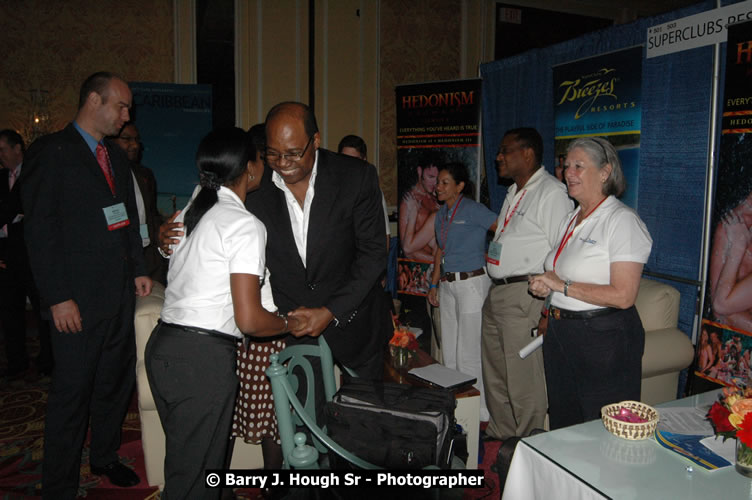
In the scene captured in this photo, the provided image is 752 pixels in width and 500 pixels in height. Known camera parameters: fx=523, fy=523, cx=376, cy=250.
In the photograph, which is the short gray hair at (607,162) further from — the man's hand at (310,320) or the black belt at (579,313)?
the man's hand at (310,320)

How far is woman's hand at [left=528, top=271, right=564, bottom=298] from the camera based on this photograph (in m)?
2.11

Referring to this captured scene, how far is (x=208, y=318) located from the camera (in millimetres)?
1619

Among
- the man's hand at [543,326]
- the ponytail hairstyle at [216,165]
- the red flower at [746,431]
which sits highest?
the ponytail hairstyle at [216,165]

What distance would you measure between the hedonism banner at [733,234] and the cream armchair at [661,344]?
16 cm

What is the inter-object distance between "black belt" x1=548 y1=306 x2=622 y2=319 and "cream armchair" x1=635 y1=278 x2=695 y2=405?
2.87 feet

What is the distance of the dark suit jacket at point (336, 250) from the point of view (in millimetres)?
1910

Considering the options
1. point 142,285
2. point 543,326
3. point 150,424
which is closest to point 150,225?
point 142,285

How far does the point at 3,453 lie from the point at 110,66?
4.07 meters

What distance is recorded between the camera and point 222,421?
1.69 meters

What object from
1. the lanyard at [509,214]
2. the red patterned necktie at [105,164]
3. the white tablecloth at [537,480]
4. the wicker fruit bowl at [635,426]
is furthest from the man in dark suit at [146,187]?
the wicker fruit bowl at [635,426]

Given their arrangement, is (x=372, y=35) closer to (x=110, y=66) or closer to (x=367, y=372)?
(x=110, y=66)

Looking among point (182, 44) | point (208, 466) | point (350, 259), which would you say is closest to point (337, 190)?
point (350, 259)

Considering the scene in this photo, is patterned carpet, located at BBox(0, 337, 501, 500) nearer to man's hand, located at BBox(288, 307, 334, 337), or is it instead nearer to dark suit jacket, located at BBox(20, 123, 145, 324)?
dark suit jacket, located at BBox(20, 123, 145, 324)

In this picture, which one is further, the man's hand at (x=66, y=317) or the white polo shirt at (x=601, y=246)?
the man's hand at (x=66, y=317)
